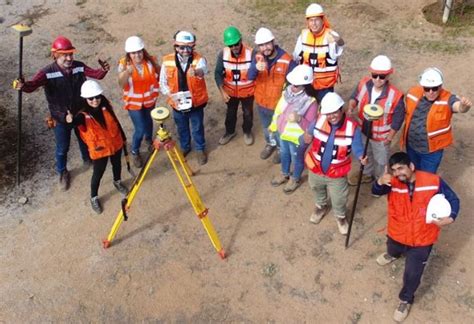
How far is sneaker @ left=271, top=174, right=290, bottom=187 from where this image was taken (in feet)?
24.9

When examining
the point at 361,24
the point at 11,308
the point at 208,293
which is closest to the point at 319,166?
the point at 208,293

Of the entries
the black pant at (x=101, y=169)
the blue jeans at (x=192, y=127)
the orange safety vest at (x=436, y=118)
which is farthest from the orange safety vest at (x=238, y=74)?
the orange safety vest at (x=436, y=118)

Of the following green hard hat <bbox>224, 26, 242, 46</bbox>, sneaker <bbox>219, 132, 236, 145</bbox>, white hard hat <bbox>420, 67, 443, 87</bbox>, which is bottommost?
sneaker <bbox>219, 132, 236, 145</bbox>

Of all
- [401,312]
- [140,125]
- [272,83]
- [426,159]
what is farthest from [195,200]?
[426,159]

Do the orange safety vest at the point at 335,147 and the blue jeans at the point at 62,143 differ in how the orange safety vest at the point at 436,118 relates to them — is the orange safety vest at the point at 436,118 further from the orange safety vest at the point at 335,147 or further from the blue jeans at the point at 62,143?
the blue jeans at the point at 62,143

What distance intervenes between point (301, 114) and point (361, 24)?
5.67 meters

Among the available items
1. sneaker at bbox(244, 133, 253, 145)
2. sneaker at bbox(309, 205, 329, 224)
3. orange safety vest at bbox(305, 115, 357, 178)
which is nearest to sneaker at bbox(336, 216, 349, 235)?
sneaker at bbox(309, 205, 329, 224)

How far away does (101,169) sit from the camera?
276 inches

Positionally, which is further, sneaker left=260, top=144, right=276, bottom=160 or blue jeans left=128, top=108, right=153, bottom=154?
sneaker left=260, top=144, right=276, bottom=160

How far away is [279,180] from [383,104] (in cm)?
198

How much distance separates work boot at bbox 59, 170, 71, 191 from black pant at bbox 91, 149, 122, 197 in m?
0.68

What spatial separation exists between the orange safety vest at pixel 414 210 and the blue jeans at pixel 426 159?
156 centimetres

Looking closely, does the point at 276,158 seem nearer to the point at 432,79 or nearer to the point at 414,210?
the point at 432,79

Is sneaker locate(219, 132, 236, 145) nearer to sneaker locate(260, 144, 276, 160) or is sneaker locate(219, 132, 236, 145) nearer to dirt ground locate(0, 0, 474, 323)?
Result: dirt ground locate(0, 0, 474, 323)
